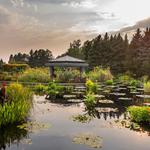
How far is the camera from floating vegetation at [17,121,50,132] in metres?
9.60

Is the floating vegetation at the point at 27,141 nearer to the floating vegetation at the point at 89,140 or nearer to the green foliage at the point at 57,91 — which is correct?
the floating vegetation at the point at 89,140

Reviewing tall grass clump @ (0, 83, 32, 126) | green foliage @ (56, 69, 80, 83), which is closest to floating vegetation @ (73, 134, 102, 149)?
tall grass clump @ (0, 83, 32, 126)

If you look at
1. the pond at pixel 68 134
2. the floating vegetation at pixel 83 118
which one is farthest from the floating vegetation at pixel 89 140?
the floating vegetation at pixel 83 118

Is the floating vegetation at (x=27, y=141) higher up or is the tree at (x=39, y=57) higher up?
Answer: the tree at (x=39, y=57)

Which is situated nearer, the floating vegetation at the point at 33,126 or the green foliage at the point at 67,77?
the floating vegetation at the point at 33,126

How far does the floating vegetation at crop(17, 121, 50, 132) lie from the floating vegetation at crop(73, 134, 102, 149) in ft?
4.96

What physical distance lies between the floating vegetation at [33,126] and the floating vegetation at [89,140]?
151 centimetres

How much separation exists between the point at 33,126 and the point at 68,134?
1407 millimetres

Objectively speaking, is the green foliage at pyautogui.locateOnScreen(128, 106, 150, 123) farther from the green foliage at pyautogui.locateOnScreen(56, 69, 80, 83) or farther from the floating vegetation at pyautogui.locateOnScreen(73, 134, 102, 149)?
the green foliage at pyautogui.locateOnScreen(56, 69, 80, 83)

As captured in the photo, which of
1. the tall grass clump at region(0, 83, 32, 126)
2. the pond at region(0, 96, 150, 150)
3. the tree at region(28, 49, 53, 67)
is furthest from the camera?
the tree at region(28, 49, 53, 67)

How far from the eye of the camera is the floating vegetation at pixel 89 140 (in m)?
7.96

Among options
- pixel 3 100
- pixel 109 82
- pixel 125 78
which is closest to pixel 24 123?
pixel 3 100

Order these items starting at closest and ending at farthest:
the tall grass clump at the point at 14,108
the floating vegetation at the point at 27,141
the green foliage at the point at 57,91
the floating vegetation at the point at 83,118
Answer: the floating vegetation at the point at 27,141 < the tall grass clump at the point at 14,108 < the floating vegetation at the point at 83,118 < the green foliage at the point at 57,91

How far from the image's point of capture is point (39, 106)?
14578 millimetres
